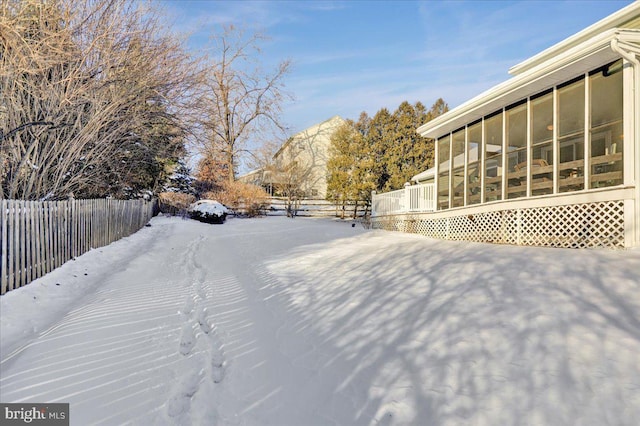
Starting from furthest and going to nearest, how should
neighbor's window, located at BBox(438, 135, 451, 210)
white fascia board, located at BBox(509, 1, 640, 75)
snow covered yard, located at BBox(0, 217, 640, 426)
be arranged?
neighbor's window, located at BBox(438, 135, 451, 210) → white fascia board, located at BBox(509, 1, 640, 75) → snow covered yard, located at BBox(0, 217, 640, 426)

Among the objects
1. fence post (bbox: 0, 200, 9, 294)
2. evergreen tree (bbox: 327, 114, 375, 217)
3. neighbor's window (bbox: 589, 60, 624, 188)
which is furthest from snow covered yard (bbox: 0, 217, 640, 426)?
evergreen tree (bbox: 327, 114, 375, 217)

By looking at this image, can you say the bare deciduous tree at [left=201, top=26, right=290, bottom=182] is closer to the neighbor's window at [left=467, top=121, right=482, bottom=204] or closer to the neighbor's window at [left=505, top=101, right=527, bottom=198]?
the neighbor's window at [left=467, top=121, right=482, bottom=204]

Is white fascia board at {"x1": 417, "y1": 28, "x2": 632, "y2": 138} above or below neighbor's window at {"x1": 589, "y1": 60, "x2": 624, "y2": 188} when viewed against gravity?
above

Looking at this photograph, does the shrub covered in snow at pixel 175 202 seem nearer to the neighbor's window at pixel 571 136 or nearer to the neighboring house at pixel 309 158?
the neighboring house at pixel 309 158

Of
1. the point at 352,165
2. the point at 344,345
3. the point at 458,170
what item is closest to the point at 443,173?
the point at 458,170

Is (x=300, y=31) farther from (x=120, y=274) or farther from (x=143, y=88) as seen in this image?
(x=120, y=274)

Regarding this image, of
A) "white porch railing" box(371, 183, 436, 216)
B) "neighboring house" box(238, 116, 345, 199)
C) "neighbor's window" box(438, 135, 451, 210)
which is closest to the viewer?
"neighbor's window" box(438, 135, 451, 210)

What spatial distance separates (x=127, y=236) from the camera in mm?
10422

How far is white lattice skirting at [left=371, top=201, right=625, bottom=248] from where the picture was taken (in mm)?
6169

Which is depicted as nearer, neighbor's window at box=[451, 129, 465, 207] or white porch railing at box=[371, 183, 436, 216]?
neighbor's window at box=[451, 129, 465, 207]

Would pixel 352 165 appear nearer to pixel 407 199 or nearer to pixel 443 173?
pixel 407 199

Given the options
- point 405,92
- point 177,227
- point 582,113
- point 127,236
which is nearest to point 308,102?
point 405,92

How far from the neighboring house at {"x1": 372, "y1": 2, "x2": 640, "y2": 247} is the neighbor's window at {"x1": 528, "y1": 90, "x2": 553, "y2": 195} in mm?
Answer: 25

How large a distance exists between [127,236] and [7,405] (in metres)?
8.95
